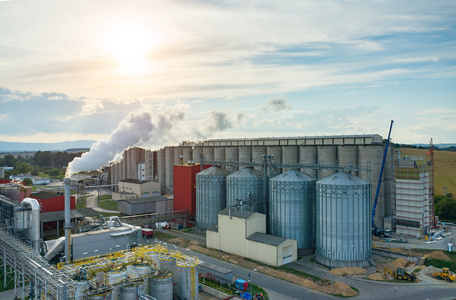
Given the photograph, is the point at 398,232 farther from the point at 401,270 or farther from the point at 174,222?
the point at 174,222

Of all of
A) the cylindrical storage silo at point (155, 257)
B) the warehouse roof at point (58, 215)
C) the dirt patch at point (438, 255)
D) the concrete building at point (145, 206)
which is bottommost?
the dirt patch at point (438, 255)

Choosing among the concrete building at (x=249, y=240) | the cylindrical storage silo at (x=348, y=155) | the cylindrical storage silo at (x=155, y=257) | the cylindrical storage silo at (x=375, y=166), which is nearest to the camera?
the cylindrical storage silo at (x=155, y=257)

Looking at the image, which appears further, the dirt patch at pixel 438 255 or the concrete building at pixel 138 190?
the concrete building at pixel 138 190

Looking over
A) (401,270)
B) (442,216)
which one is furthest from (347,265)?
(442,216)

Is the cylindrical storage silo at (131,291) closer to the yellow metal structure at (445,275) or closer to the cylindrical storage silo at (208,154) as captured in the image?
the yellow metal structure at (445,275)

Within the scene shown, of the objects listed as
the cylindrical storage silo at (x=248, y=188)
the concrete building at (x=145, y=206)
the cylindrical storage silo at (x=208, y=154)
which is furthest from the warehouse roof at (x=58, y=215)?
the cylindrical storage silo at (x=208, y=154)

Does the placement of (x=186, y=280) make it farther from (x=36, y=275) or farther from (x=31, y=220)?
(x=31, y=220)

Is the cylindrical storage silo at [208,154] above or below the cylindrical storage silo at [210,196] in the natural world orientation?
above
